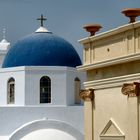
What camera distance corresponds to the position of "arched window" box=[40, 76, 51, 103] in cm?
3116

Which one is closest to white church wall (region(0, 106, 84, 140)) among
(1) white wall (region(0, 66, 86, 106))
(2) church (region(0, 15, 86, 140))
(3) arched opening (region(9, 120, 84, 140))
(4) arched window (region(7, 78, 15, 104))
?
(2) church (region(0, 15, 86, 140))

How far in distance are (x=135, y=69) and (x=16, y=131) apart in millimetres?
13275

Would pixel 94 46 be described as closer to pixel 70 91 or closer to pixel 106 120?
pixel 106 120

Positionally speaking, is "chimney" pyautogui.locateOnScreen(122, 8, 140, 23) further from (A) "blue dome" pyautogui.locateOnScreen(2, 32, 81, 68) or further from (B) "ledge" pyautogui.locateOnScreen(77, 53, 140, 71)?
(A) "blue dome" pyautogui.locateOnScreen(2, 32, 81, 68)

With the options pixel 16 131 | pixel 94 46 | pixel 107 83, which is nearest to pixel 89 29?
pixel 94 46

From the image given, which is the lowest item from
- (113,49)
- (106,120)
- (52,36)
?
(106,120)

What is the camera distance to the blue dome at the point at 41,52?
31.4 m

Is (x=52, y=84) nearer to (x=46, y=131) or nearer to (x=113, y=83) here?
(x=46, y=131)

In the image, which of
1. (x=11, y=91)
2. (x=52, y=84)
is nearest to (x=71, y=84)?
(x=52, y=84)

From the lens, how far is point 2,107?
30.8 metres

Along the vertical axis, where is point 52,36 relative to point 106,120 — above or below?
above

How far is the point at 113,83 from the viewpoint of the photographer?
741 inches

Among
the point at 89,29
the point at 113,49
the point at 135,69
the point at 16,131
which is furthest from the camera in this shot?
the point at 16,131

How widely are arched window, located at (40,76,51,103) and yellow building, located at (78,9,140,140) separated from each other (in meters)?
10.8
